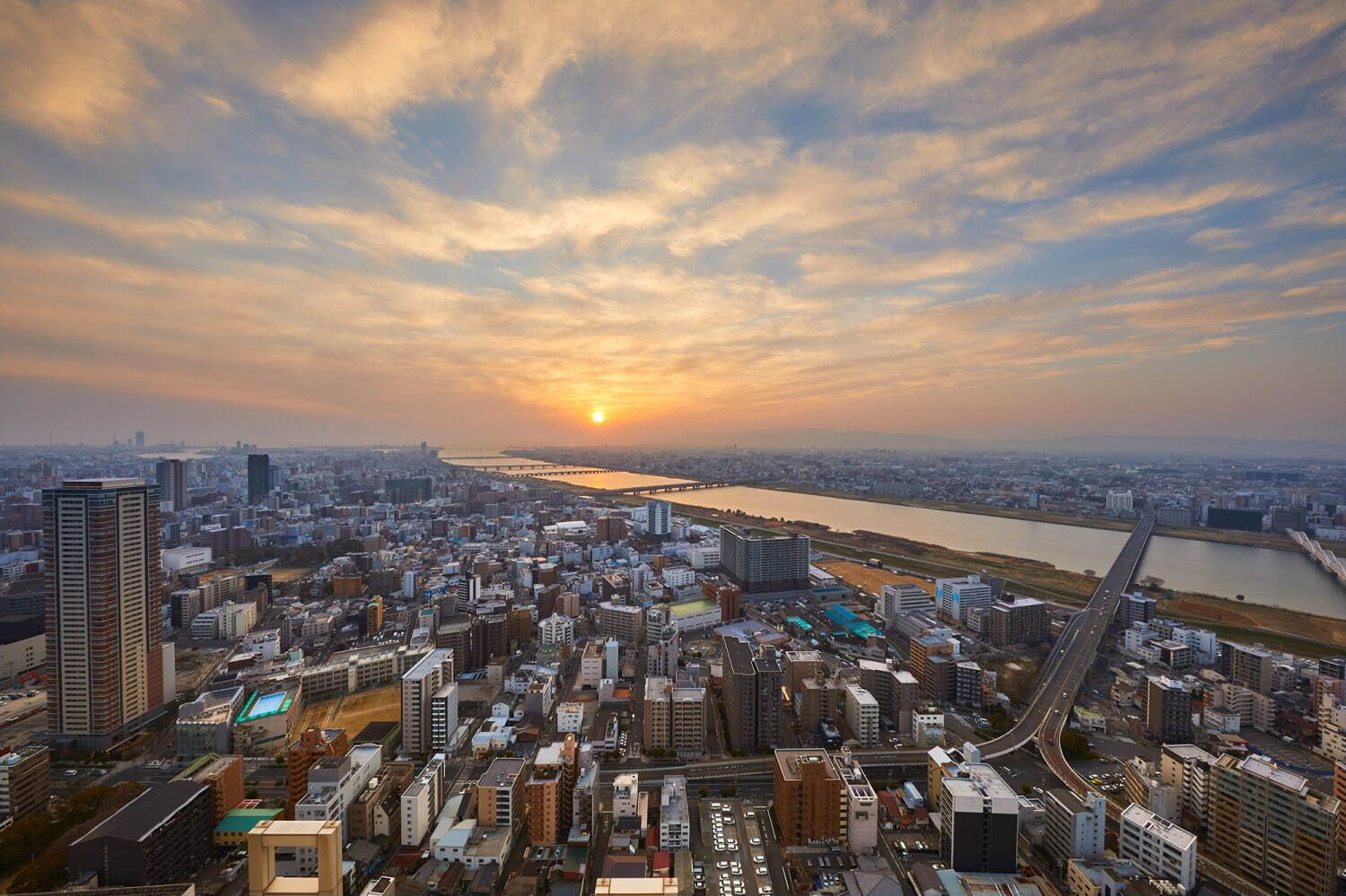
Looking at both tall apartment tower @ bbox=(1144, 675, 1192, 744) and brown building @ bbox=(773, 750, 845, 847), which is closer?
brown building @ bbox=(773, 750, 845, 847)

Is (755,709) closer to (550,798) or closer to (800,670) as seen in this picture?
(800,670)

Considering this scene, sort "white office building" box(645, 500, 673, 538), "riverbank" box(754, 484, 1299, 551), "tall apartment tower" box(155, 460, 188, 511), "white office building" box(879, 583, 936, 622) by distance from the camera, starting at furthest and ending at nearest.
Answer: "tall apartment tower" box(155, 460, 188, 511) → "riverbank" box(754, 484, 1299, 551) → "white office building" box(645, 500, 673, 538) → "white office building" box(879, 583, 936, 622)

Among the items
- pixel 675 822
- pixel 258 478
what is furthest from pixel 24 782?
pixel 258 478

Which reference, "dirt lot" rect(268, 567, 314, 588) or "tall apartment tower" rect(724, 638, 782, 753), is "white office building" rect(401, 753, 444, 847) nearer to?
"tall apartment tower" rect(724, 638, 782, 753)

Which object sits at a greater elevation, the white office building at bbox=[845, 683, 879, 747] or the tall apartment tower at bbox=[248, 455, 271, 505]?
the tall apartment tower at bbox=[248, 455, 271, 505]

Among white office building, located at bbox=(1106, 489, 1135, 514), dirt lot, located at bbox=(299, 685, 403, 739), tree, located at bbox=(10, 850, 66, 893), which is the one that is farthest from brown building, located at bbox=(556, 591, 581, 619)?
white office building, located at bbox=(1106, 489, 1135, 514)

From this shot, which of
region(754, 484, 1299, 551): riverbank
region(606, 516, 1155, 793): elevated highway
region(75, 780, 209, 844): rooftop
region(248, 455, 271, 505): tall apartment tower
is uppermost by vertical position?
region(248, 455, 271, 505): tall apartment tower
